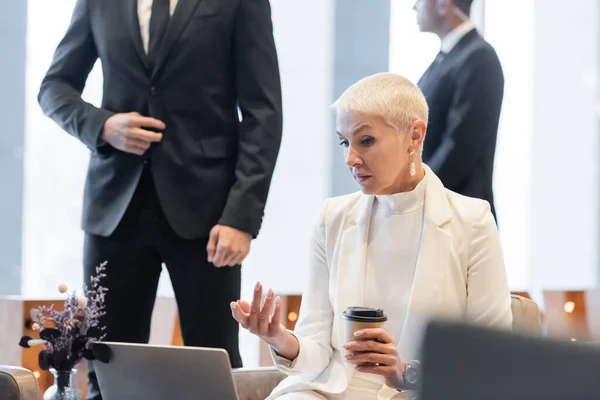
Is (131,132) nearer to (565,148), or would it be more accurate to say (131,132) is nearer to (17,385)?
(17,385)

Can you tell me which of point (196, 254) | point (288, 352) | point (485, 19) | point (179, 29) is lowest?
point (288, 352)

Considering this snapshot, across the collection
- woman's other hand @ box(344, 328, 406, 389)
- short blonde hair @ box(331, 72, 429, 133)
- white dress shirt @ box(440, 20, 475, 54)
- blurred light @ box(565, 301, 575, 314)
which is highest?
white dress shirt @ box(440, 20, 475, 54)

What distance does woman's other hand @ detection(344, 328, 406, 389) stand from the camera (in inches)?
66.9

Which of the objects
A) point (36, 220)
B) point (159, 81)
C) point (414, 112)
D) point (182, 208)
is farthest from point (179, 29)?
point (36, 220)

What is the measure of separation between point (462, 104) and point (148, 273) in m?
1.23

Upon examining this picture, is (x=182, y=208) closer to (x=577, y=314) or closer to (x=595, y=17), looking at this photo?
(x=577, y=314)

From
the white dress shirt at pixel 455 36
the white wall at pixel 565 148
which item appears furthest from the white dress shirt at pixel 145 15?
the white wall at pixel 565 148

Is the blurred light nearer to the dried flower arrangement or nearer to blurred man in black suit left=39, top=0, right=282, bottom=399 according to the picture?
blurred man in black suit left=39, top=0, right=282, bottom=399

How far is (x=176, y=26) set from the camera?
250 cm

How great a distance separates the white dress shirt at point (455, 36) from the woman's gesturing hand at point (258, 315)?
162cm

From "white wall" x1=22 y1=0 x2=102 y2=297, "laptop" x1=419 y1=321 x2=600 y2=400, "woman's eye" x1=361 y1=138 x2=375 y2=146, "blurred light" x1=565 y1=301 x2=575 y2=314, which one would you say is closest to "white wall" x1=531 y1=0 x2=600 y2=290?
"blurred light" x1=565 y1=301 x2=575 y2=314

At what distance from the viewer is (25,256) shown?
3.74 meters

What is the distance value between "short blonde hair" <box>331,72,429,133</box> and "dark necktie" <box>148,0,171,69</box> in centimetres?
68

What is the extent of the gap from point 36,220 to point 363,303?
2.15 m
